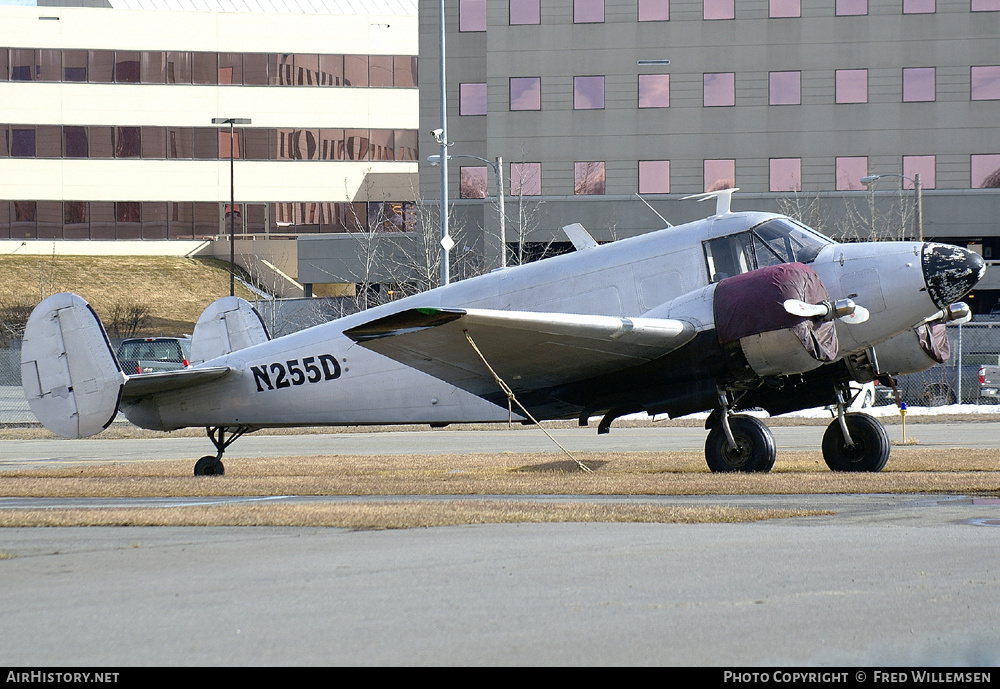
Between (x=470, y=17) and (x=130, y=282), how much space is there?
25.6m

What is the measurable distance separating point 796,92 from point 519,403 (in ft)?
144

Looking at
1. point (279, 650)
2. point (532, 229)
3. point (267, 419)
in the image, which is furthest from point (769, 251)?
point (532, 229)

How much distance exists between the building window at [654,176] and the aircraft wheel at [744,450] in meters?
42.4

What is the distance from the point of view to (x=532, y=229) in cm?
4934

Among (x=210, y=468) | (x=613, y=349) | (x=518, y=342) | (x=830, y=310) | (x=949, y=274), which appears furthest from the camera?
(x=210, y=468)

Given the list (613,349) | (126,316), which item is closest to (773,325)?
(613,349)

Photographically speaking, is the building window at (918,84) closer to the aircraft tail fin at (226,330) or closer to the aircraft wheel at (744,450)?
the aircraft tail fin at (226,330)

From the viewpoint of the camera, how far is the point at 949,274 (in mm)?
13109

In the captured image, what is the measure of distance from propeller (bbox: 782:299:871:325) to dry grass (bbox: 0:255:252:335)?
167 ft

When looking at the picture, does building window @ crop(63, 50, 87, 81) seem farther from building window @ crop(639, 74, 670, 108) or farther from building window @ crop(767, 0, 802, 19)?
building window @ crop(767, 0, 802, 19)

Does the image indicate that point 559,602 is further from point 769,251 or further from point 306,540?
point 769,251

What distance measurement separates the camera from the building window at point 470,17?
59969mm

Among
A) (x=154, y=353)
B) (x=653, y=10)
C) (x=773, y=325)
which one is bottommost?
(x=154, y=353)

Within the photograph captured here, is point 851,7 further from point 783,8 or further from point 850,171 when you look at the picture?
point 850,171
